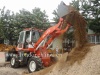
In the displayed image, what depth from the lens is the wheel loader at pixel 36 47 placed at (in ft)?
37.6

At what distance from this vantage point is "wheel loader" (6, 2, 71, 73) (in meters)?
11.5

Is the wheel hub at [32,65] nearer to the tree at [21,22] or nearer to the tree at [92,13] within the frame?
the tree at [92,13]

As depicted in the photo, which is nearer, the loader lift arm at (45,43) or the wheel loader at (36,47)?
the wheel loader at (36,47)

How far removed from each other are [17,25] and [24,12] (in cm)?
254

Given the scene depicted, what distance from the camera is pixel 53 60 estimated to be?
13000 millimetres

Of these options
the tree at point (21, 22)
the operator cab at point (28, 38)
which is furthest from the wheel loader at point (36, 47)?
the tree at point (21, 22)

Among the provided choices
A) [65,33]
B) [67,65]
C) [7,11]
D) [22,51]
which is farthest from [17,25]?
[67,65]

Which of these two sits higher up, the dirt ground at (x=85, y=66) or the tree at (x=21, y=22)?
the tree at (x=21, y=22)

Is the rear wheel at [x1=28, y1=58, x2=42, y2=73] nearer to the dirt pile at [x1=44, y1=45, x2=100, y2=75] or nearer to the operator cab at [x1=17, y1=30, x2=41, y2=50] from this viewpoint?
the operator cab at [x1=17, y1=30, x2=41, y2=50]

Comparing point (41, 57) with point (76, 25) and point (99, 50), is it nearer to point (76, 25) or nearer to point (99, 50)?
point (76, 25)

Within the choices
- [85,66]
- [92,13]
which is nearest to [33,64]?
[85,66]

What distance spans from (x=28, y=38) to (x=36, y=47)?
906 mm

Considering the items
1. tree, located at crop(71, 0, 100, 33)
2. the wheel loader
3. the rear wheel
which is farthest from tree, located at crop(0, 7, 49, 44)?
the rear wheel

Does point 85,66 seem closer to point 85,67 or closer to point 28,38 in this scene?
point 85,67
